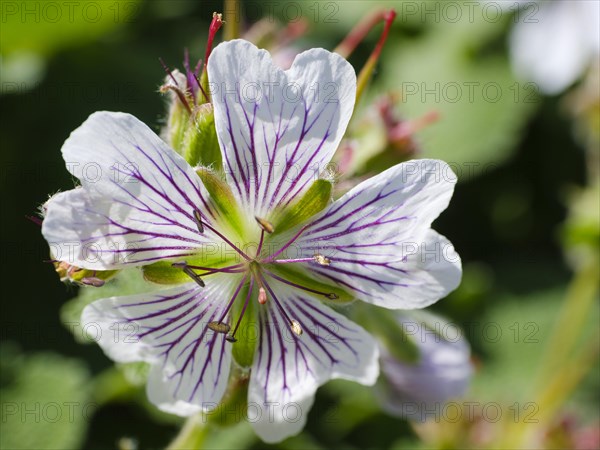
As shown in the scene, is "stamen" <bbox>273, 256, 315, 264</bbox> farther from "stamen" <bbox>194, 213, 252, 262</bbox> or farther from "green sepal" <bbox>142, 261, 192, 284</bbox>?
"green sepal" <bbox>142, 261, 192, 284</bbox>

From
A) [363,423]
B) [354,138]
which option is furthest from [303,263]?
[363,423]

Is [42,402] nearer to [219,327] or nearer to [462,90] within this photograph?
[219,327]

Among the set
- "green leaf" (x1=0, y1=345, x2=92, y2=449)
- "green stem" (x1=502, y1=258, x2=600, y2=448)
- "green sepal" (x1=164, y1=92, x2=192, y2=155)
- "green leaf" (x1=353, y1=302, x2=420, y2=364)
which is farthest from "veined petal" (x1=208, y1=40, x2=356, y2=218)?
"green stem" (x1=502, y1=258, x2=600, y2=448)

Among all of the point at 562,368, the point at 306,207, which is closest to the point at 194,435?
the point at 306,207

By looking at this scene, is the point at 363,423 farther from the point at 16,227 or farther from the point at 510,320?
the point at 16,227

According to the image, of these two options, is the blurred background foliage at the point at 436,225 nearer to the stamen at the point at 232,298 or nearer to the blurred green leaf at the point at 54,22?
the blurred green leaf at the point at 54,22
